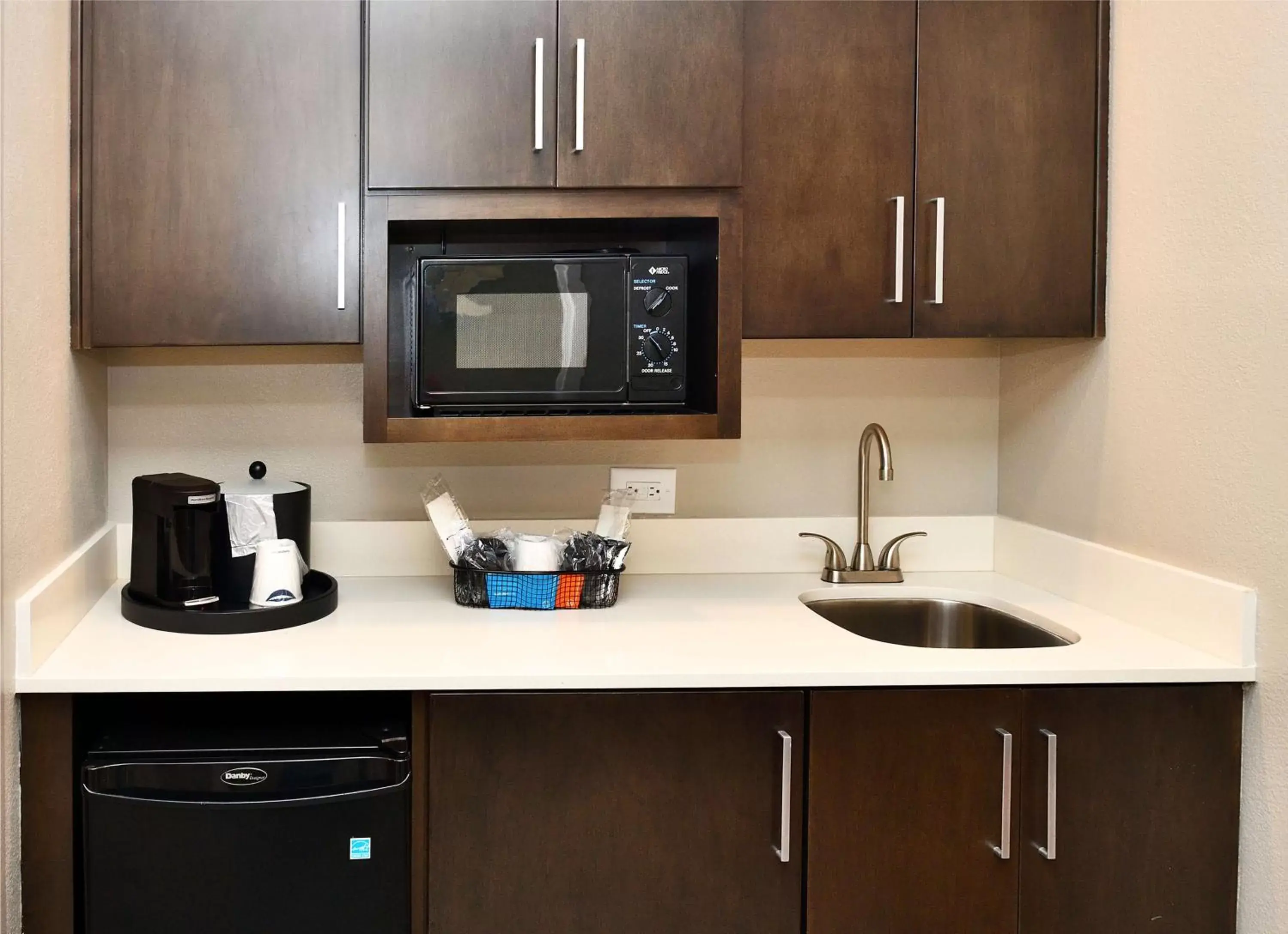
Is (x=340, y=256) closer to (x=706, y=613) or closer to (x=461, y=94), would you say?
(x=461, y=94)

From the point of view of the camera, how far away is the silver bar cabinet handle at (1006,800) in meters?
1.47

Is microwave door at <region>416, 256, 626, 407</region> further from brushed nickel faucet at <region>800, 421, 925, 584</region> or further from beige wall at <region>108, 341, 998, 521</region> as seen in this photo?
brushed nickel faucet at <region>800, 421, 925, 584</region>

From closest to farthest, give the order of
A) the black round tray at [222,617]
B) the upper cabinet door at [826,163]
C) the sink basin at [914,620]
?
the black round tray at [222,617], the upper cabinet door at [826,163], the sink basin at [914,620]

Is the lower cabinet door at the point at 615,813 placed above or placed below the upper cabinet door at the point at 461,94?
below

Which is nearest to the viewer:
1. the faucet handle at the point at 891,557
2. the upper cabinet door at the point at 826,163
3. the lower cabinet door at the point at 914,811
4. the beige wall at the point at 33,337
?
the beige wall at the point at 33,337

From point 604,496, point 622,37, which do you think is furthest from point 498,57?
point 604,496

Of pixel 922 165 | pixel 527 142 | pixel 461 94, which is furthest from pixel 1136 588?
pixel 461 94

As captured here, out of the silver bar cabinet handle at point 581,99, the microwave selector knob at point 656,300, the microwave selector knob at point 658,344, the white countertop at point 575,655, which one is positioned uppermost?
the silver bar cabinet handle at point 581,99

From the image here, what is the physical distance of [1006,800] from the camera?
4.85 feet

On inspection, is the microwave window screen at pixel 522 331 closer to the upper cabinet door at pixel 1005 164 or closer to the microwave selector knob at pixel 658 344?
the microwave selector knob at pixel 658 344

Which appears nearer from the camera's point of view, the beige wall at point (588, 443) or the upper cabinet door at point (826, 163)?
the upper cabinet door at point (826, 163)

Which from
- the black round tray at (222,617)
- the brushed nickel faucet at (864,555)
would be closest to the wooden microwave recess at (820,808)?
the black round tray at (222,617)

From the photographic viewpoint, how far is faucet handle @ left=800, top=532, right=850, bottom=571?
6.83 ft

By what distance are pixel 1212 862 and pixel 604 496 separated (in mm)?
1203
